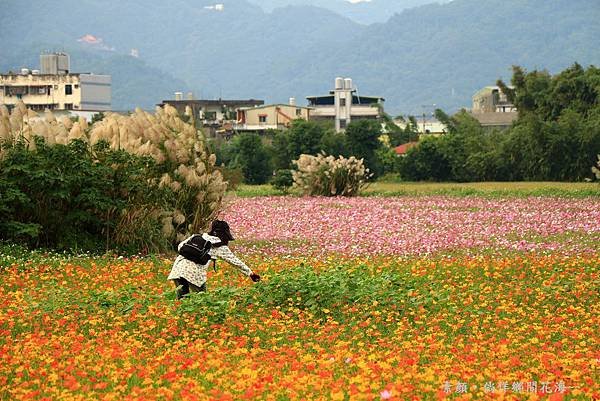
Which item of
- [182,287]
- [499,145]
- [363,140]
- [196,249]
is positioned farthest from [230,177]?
[363,140]

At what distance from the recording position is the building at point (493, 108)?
124562 mm

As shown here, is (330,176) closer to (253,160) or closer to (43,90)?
(253,160)

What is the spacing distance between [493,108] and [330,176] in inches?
4598

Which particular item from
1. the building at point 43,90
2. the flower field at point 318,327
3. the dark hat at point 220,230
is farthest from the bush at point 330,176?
the building at point 43,90

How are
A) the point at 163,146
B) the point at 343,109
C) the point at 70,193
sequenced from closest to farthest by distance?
the point at 70,193
the point at 163,146
the point at 343,109

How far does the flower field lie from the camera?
8.41 metres

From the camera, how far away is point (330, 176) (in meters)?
41.9

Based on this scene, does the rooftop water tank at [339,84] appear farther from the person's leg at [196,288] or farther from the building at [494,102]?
the person's leg at [196,288]

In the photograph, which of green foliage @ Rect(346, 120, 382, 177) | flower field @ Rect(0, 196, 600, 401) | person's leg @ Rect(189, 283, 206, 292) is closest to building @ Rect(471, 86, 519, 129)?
green foliage @ Rect(346, 120, 382, 177)

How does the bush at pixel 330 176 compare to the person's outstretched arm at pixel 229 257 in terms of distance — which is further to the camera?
the bush at pixel 330 176

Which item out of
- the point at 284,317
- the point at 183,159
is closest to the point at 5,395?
the point at 284,317

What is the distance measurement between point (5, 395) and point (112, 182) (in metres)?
11.5

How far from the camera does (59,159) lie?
65.2 ft

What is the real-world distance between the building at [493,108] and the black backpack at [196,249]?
10794cm
